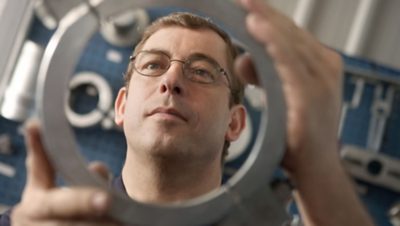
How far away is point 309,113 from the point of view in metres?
0.47

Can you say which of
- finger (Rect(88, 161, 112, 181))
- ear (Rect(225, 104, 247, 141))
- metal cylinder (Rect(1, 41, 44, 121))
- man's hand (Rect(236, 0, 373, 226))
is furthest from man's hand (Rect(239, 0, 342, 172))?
metal cylinder (Rect(1, 41, 44, 121))

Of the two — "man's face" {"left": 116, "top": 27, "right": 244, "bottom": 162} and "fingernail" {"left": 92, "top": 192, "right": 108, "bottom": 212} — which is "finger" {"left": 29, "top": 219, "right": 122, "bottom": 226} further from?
"man's face" {"left": 116, "top": 27, "right": 244, "bottom": 162}

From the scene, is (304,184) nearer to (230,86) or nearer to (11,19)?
(230,86)

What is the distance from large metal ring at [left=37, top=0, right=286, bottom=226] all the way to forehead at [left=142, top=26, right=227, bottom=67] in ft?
0.72

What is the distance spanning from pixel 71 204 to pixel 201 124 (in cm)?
29

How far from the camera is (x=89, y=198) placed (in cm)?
41

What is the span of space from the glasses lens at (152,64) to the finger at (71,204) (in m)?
0.29

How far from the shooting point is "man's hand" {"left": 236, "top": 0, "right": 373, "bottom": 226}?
1.52 ft

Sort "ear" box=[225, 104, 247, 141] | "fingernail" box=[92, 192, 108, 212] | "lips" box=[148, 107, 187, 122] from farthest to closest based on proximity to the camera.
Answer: "ear" box=[225, 104, 247, 141]
"lips" box=[148, 107, 187, 122]
"fingernail" box=[92, 192, 108, 212]

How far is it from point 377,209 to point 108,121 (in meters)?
0.64

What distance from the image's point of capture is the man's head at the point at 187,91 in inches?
25.8

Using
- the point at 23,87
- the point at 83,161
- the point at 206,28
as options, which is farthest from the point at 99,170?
the point at 23,87

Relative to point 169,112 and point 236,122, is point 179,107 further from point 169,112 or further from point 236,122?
point 236,122

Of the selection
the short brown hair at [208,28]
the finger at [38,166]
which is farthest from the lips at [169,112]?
the finger at [38,166]
